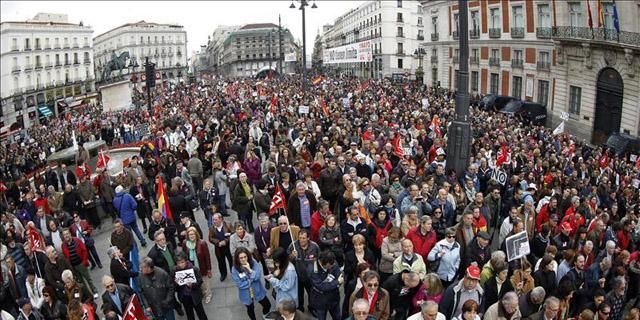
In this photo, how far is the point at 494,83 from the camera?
127 ft

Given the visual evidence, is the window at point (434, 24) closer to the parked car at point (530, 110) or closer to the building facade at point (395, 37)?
the parked car at point (530, 110)

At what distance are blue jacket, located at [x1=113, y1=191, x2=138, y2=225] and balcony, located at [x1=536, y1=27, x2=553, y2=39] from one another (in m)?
28.7

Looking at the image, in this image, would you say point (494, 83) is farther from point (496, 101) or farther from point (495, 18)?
point (495, 18)

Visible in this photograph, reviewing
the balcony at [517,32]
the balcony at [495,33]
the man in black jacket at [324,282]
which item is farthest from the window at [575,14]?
the man in black jacket at [324,282]

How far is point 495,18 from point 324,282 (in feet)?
118

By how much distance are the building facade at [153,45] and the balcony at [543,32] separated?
246 feet

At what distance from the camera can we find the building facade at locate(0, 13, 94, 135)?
55.8 meters

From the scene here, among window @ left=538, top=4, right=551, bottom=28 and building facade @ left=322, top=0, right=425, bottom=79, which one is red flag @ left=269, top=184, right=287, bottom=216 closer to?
window @ left=538, top=4, right=551, bottom=28

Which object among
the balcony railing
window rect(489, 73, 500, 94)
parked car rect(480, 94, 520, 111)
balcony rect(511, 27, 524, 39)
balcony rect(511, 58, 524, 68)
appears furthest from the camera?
window rect(489, 73, 500, 94)

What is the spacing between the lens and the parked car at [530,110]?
3053cm

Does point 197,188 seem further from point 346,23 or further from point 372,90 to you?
point 346,23

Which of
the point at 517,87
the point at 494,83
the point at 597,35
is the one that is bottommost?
the point at 517,87

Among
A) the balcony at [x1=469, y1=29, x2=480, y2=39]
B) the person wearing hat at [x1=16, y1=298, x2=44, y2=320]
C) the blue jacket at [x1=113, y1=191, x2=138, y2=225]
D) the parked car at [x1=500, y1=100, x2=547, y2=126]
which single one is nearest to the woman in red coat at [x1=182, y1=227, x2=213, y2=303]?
the person wearing hat at [x1=16, y1=298, x2=44, y2=320]

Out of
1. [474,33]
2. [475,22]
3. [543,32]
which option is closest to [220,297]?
[543,32]
